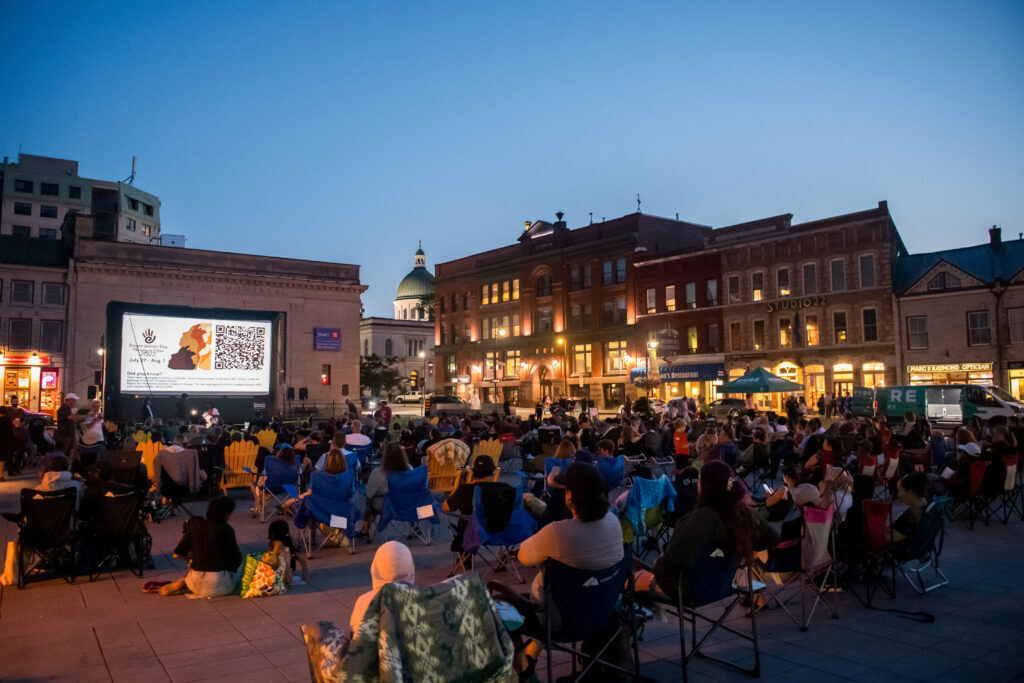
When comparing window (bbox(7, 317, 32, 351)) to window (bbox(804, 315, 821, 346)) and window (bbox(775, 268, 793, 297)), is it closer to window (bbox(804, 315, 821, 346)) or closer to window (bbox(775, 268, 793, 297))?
window (bbox(775, 268, 793, 297))

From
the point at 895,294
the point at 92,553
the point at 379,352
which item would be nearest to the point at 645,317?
the point at 895,294

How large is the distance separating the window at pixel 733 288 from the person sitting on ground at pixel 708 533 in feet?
130

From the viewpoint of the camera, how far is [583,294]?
5066 centimetres

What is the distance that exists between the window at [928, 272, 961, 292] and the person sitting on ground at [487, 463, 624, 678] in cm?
3641

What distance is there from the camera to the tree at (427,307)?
9312 centimetres

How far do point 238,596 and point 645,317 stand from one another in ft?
136

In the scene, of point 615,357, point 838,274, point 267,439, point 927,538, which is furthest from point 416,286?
point 927,538

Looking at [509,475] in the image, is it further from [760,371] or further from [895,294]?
[895,294]

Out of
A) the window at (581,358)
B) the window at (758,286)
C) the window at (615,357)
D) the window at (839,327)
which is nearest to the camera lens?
the window at (839,327)

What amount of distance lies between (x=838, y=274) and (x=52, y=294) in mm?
45364

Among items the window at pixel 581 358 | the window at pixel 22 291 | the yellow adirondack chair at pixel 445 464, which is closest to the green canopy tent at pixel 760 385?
the yellow adirondack chair at pixel 445 464

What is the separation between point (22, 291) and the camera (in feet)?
140

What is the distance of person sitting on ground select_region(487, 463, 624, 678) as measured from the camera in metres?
4.11

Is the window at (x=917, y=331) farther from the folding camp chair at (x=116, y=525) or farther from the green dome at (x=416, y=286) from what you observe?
the green dome at (x=416, y=286)
